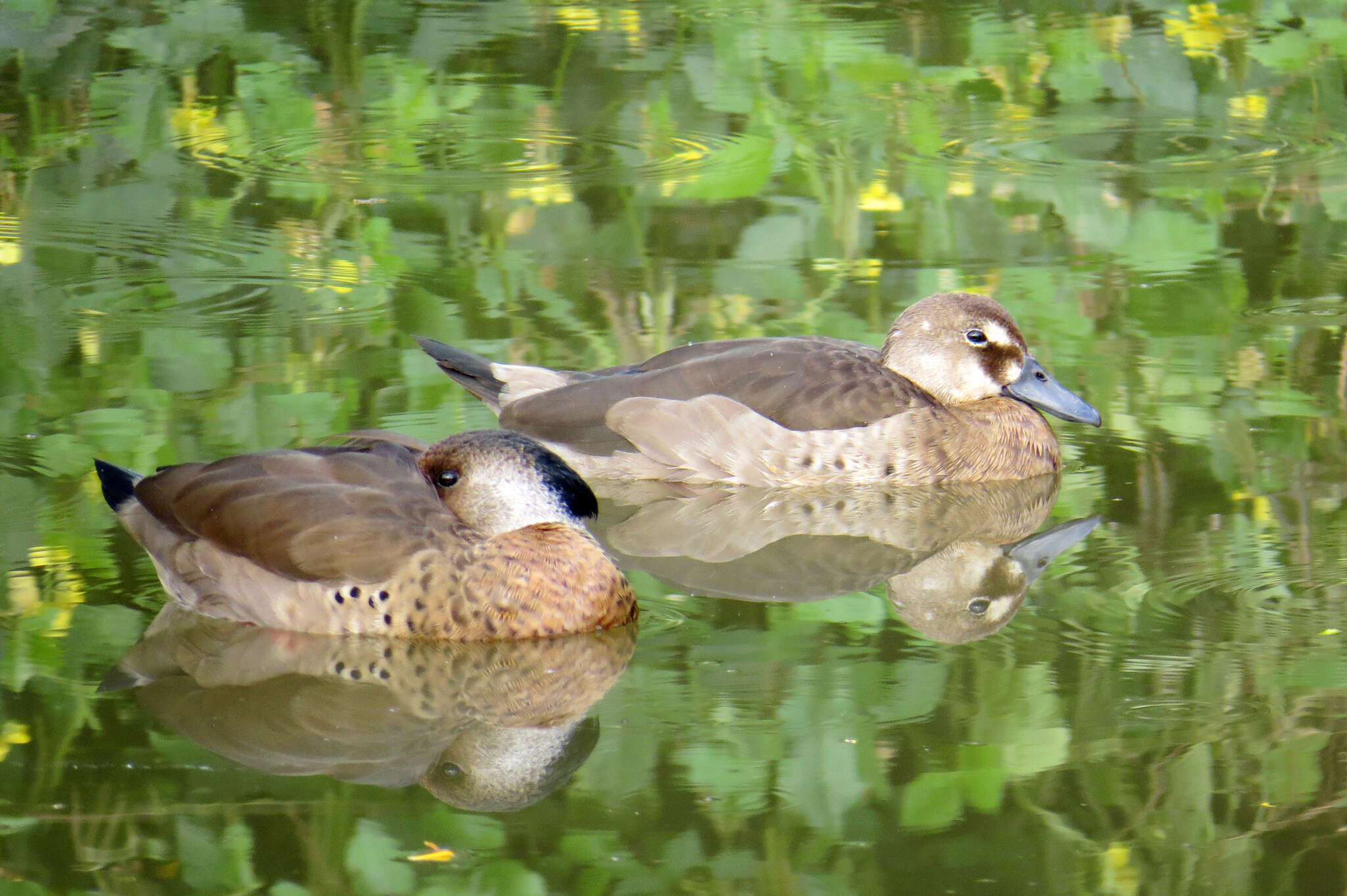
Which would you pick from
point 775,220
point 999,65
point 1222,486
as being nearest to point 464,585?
point 1222,486

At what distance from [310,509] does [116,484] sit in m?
0.79

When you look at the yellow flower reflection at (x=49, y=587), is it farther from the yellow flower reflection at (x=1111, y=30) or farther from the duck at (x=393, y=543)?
the yellow flower reflection at (x=1111, y=30)

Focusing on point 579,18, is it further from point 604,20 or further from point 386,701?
point 386,701

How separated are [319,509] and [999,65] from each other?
28.2 feet

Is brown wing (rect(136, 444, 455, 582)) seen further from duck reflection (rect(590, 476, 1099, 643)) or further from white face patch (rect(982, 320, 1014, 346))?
white face patch (rect(982, 320, 1014, 346))

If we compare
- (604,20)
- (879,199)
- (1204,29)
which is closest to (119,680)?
(879,199)

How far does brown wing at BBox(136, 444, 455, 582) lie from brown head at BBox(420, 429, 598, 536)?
0.10 m

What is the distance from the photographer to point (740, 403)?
23.9 feet

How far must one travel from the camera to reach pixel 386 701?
16.7 ft

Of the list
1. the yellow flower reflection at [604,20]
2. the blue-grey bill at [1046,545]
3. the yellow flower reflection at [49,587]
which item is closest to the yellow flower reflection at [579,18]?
the yellow flower reflection at [604,20]

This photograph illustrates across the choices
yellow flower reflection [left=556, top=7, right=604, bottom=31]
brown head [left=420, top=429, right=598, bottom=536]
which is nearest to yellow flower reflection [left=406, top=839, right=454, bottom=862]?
brown head [left=420, top=429, right=598, bottom=536]

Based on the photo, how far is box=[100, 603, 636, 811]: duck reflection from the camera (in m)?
4.71

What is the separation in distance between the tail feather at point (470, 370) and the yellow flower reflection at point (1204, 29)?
294 inches

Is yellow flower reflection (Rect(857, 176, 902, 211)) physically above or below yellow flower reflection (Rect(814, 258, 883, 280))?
above
